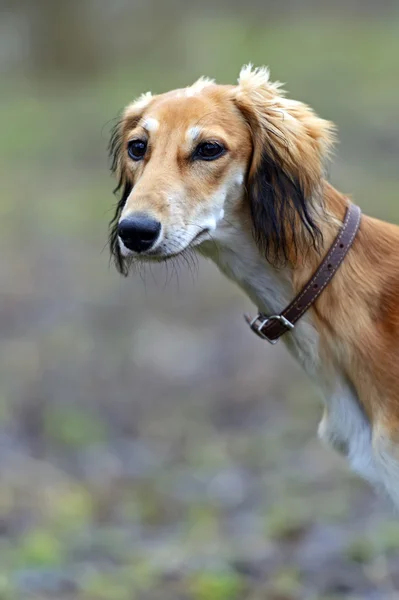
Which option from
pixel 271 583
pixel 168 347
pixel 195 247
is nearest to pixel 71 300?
pixel 168 347

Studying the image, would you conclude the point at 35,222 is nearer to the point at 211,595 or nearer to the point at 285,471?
the point at 285,471

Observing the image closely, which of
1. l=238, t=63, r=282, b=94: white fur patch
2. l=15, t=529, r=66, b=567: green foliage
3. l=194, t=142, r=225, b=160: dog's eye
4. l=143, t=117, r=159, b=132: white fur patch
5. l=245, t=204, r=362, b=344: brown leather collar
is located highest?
l=238, t=63, r=282, b=94: white fur patch

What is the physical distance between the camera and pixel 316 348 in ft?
15.1

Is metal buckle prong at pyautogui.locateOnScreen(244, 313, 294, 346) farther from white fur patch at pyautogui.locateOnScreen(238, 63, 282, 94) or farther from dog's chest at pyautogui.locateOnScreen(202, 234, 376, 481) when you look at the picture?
white fur patch at pyautogui.locateOnScreen(238, 63, 282, 94)

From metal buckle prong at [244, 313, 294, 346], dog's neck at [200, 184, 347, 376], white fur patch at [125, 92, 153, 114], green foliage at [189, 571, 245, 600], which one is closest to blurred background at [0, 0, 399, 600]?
green foliage at [189, 571, 245, 600]

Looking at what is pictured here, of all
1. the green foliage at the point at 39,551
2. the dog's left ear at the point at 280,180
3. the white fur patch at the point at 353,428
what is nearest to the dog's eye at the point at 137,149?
the dog's left ear at the point at 280,180

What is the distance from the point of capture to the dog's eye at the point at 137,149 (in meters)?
4.53

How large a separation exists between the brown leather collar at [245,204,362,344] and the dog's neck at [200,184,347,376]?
0.11 ft

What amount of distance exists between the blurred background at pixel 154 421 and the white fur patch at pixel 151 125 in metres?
0.70

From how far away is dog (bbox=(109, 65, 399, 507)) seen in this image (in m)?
4.40

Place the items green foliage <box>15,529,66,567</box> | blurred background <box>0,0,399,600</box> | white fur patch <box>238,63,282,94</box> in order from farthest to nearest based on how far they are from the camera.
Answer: green foliage <box>15,529,66,567</box>, blurred background <box>0,0,399,600</box>, white fur patch <box>238,63,282,94</box>

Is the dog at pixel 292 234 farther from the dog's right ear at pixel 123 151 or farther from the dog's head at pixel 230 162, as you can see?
the dog's right ear at pixel 123 151

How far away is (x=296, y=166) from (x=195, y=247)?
609 mm

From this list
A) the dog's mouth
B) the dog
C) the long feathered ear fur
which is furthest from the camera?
the long feathered ear fur
